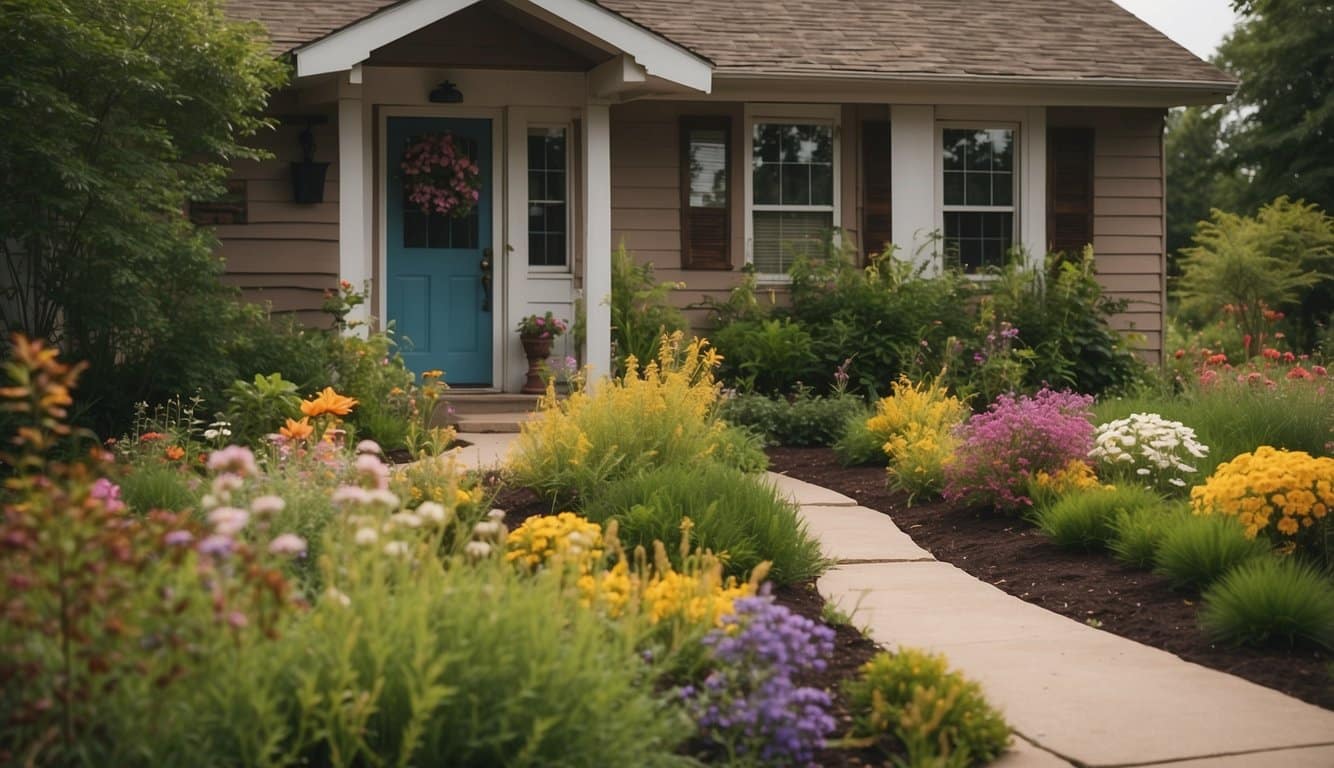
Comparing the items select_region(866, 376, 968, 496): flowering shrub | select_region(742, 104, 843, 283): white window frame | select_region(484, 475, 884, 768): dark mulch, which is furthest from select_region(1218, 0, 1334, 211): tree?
select_region(484, 475, 884, 768): dark mulch

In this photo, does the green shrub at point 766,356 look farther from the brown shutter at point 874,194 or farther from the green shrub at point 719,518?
the green shrub at point 719,518

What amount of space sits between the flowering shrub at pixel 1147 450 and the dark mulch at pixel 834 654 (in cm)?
211

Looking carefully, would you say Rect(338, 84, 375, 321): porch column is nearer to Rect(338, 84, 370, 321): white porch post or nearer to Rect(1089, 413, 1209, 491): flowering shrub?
Rect(338, 84, 370, 321): white porch post

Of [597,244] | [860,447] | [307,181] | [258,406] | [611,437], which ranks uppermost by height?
[307,181]

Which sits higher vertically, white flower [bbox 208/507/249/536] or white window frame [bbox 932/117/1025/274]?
white window frame [bbox 932/117/1025/274]

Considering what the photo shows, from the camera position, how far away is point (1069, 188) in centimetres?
1306

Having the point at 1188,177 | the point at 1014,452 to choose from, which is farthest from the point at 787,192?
the point at 1188,177

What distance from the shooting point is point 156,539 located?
2809mm

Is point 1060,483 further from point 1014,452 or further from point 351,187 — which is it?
point 351,187

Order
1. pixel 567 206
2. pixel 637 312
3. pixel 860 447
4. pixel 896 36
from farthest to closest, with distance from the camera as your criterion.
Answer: pixel 896 36 → pixel 567 206 → pixel 637 312 → pixel 860 447

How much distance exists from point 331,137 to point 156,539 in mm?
8916

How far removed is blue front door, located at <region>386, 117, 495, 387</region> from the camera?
11688 mm

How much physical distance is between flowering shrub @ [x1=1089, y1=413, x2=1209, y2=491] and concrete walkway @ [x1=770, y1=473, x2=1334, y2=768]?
53.1 inches

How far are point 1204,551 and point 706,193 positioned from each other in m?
7.58
